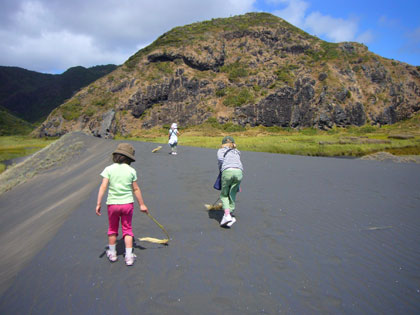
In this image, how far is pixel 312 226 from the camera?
5871 millimetres

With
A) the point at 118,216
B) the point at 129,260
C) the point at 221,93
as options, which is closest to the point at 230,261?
the point at 129,260

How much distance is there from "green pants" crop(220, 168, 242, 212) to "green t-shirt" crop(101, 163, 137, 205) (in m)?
1.99

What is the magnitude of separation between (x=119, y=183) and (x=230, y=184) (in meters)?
2.33

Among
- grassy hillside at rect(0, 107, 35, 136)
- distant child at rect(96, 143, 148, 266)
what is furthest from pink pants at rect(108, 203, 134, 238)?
grassy hillside at rect(0, 107, 35, 136)

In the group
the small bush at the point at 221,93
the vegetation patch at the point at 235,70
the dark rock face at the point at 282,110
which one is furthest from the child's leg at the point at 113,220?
the vegetation patch at the point at 235,70

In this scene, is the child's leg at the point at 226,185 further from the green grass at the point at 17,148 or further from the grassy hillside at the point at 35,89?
the grassy hillside at the point at 35,89

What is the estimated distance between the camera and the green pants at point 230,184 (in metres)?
5.34

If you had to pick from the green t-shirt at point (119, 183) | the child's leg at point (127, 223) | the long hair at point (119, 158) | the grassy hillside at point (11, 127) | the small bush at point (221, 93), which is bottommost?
the grassy hillside at point (11, 127)

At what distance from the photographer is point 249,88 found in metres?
67.5

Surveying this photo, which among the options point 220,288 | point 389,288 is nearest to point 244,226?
point 220,288

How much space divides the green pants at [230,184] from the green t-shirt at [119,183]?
1.99 m

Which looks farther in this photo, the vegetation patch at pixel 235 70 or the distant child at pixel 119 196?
the vegetation patch at pixel 235 70

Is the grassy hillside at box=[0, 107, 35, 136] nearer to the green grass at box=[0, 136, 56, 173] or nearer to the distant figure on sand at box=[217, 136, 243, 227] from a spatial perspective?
the green grass at box=[0, 136, 56, 173]

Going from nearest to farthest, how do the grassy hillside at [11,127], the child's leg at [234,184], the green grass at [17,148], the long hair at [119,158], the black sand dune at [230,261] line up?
1. the black sand dune at [230,261]
2. the long hair at [119,158]
3. the child's leg at [234,184]
4. the green grass at [17,148]
5. the grassy hillside at [11,127]
